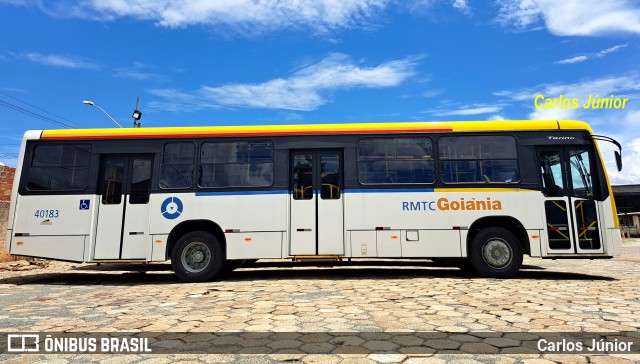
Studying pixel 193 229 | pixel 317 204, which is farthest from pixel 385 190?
pixel 193 229

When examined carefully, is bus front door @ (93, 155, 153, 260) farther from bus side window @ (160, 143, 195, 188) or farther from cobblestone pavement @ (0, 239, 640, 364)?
cobblestone pavement @ (0, 239, 640, 364)

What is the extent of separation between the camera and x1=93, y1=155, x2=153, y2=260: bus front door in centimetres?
731

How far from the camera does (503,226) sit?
292 inches

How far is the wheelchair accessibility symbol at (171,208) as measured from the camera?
736 cm

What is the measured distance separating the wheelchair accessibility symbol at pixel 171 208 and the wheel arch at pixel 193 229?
0.78 feet

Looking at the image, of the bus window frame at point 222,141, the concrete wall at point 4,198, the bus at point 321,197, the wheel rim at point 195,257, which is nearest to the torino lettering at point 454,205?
the bus at point 321,197

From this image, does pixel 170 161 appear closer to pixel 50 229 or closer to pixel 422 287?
pixel 50 229

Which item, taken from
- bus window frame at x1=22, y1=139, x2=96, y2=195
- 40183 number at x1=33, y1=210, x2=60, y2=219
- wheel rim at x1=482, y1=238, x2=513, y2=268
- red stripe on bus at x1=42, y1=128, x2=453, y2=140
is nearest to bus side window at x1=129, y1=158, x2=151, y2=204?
red stripe on bus at x1=42, y1=128, x2=453, y2=140

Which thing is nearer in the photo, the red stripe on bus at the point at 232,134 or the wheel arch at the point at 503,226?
the wheel arch at the point at 503,226

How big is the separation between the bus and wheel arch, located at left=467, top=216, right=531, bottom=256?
23mm

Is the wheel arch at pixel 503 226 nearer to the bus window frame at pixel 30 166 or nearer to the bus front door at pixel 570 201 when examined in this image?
the bus front door at pixel 570 201

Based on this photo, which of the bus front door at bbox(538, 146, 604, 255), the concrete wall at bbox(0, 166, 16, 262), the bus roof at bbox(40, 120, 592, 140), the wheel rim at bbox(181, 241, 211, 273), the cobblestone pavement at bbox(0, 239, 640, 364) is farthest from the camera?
the concrete wall at bbox(0, 166, 16, 262)

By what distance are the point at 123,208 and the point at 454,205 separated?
6.91m

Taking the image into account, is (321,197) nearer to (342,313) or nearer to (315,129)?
(315,129)
